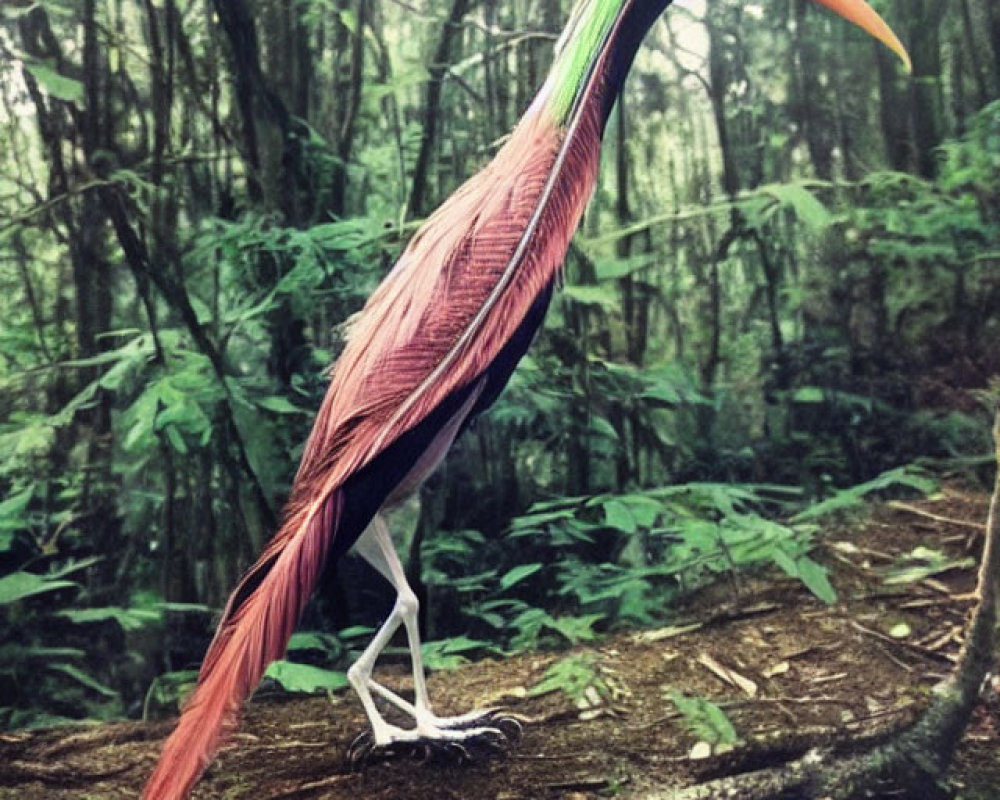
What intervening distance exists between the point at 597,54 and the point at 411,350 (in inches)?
25.1

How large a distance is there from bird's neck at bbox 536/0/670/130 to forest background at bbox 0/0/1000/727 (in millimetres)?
103

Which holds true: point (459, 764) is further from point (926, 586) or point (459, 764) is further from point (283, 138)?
point (283, 138)

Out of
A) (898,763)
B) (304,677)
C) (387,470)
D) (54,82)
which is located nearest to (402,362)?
(387,470)

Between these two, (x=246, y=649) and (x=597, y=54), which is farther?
(x=597, y=54)

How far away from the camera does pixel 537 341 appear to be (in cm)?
182

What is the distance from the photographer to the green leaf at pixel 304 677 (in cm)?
167

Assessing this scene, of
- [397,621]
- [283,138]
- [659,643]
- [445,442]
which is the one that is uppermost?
[283,138]

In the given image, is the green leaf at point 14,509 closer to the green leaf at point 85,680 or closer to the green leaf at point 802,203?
the green leaf at point 85,680

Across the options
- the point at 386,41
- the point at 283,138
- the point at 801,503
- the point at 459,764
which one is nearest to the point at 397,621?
the point at 459,764

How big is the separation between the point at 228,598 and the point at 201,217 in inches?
29.1

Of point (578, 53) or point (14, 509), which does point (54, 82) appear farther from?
point (578, 53)

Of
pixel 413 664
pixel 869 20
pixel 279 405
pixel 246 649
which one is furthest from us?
pixel 869 20

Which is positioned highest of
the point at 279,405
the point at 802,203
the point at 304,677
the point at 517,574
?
the point at 802,203

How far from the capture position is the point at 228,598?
1.66 metres
